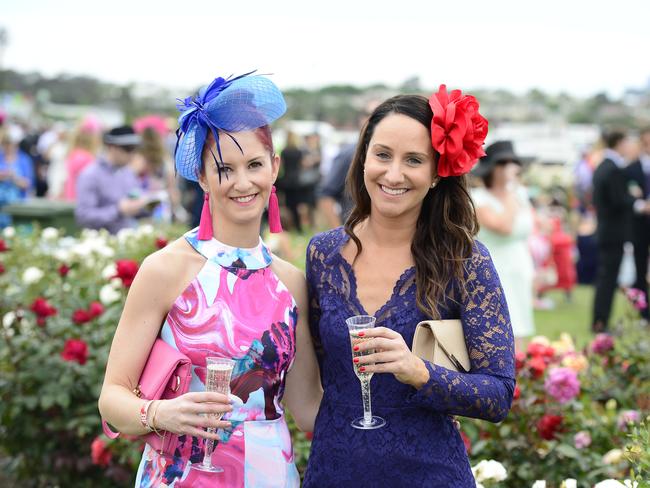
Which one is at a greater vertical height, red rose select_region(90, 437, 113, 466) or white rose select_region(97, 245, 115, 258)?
white rose select_region(97, 245, 115, 258)

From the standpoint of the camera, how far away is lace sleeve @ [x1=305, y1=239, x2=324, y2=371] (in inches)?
112

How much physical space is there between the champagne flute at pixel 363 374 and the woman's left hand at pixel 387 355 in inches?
0.6

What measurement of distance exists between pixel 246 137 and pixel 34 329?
2.75 meters

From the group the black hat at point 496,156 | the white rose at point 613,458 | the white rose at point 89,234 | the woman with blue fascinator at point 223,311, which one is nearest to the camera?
the woman with blue fascinator at point 223,311

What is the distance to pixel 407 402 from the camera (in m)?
2.65

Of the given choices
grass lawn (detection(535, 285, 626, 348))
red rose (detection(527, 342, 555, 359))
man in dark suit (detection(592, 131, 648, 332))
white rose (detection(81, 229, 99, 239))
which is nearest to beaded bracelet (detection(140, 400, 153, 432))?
red rose (detection(527, 342, 555, 359))

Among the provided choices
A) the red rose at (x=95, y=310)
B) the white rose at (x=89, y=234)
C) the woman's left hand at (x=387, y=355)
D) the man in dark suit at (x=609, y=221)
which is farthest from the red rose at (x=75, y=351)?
the man in dark suit at (x=609, y=221)

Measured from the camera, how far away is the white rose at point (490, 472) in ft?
11.6

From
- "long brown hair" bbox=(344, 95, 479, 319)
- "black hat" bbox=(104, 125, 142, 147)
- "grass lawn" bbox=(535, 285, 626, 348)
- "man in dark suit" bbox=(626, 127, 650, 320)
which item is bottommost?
"grass lawn" bbox=(535, 285, 626, 348)

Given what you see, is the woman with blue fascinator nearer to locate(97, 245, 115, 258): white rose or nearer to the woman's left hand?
the woman's left hand

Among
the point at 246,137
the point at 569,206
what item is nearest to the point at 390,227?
the point at 246,137

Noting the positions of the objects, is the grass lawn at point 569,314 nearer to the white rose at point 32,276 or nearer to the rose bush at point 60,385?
the white rose at point 32,276

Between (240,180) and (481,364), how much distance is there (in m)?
0.86

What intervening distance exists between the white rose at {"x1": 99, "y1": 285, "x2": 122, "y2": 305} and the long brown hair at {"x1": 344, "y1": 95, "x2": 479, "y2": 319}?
2463 millimetres
